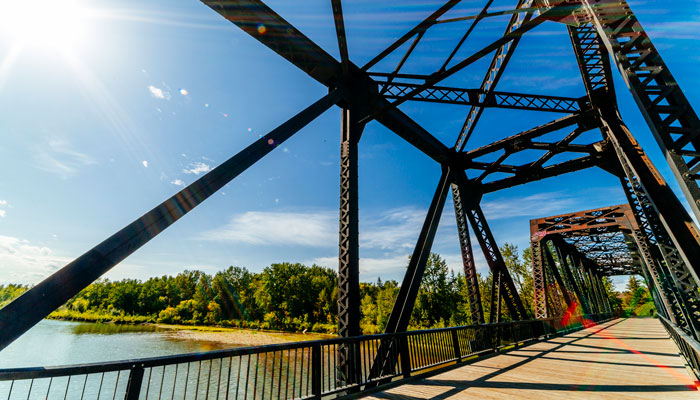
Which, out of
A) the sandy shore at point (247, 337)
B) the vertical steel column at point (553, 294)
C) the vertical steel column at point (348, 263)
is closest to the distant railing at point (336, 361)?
the vertical steel column at point (348, 263)

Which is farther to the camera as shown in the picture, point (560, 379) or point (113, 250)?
point (560, 379)

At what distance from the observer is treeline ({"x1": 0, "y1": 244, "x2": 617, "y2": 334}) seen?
138ft

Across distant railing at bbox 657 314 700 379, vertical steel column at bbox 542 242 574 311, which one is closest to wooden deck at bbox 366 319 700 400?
distant railing at bbox 657 314 700 379

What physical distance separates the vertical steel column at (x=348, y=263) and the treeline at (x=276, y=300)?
35.3m

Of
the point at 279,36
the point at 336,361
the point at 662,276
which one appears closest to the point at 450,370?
the point at 336,361

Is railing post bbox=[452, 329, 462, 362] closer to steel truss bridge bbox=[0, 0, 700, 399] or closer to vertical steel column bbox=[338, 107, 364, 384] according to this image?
steel truss bridge bbox=[0, 0, 700, 399]

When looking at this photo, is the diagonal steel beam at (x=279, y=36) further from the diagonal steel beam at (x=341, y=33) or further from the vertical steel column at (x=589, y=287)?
the vertical steel column at (x=589, y=287)

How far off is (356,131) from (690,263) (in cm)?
650

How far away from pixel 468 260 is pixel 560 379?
416 cm

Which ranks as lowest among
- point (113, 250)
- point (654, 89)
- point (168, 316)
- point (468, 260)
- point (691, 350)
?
point (168, 316)

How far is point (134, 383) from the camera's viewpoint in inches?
124

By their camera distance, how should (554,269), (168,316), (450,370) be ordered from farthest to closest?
(168,316), (554,269), (450,370)

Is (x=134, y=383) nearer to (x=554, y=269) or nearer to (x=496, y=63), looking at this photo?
(x=496, y=63)

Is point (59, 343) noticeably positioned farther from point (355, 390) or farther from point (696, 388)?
point (696, 388)
